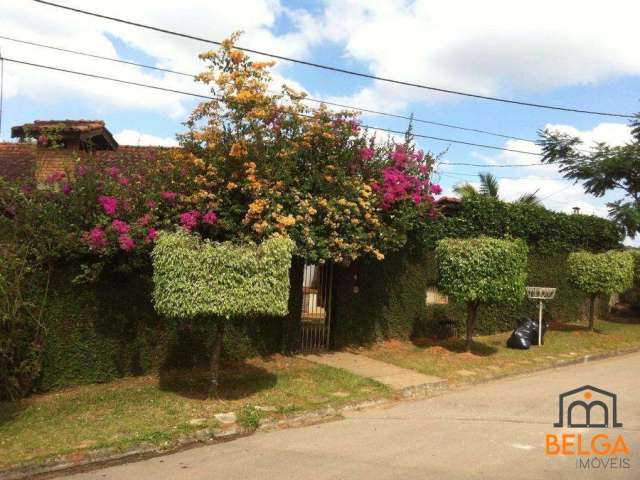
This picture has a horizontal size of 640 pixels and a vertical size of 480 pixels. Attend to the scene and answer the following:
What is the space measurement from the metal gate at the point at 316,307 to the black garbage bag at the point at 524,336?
4541 mm

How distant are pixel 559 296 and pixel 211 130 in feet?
43.1

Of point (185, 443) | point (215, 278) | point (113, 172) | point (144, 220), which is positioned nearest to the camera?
point (185, 443)

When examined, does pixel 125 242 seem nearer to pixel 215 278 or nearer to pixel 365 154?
pixel 215 278

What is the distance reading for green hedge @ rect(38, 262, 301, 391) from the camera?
8281mm

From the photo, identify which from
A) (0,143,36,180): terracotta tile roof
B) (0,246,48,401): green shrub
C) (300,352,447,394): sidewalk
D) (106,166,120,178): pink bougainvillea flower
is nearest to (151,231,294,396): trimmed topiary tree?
(0,246,48,401): green shrub

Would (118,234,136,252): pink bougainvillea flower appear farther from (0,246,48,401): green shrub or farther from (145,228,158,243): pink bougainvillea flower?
(0,246,48,401): green shrub

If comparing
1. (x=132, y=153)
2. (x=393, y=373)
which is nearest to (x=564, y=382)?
(x=393, y=373)

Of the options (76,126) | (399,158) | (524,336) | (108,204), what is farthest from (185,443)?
(76,126)

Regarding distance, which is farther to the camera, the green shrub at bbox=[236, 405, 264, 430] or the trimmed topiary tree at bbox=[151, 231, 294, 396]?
the trimmed topiary tree at bbox=[151, 231, 294, 396]

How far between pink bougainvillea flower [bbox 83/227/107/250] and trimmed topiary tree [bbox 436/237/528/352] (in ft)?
22.4

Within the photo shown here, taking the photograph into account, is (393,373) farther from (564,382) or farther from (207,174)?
(207,174)

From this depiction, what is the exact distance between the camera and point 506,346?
13367 millimetres

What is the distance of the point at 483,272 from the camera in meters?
11.3

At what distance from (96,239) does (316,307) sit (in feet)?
17.4
